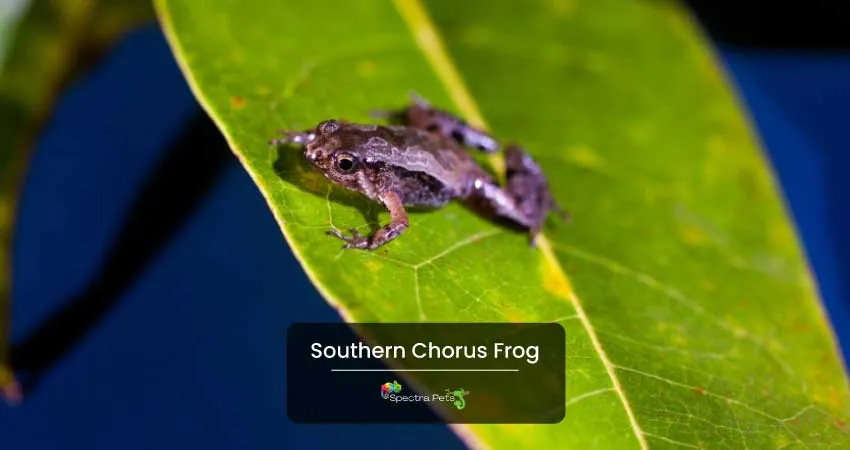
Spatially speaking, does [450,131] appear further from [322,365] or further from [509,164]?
[322,365]

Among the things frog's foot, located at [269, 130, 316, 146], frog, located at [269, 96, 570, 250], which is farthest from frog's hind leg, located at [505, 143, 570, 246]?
frog's foot, located at [269, 130, 316, 146]

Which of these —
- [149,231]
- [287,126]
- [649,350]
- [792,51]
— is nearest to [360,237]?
[287,126]

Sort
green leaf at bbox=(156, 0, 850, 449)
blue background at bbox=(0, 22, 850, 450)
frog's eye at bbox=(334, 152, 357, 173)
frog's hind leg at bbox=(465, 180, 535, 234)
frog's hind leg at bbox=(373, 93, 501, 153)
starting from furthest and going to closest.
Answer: blue background at bbox=(0, 22, 850, 450)
frog's hind leg at bbox=(373, 93, 501, 153)
frog's hind leg at bbox=(465, 180, 535, 234)
frog's eye at bbox=(334, 152, 357, 173)
green leaf at bbox=(156, 0, 850, 449)

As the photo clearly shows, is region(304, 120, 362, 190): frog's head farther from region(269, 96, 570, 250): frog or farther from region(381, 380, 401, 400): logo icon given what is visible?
region(381, 380, 401, 400): logo icon

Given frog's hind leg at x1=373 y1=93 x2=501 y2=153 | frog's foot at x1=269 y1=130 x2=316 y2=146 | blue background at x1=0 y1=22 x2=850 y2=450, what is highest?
frog's foot at x1=269 y1=130 x2=316 y2=146

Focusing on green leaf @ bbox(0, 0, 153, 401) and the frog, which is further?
green leaf @ bbox(0, 0, 153, 401)

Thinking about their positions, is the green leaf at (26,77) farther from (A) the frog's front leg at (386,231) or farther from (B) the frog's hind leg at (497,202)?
(B) the frog's hind leg at (497,202)

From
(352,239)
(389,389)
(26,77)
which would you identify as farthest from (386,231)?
(26,77)
